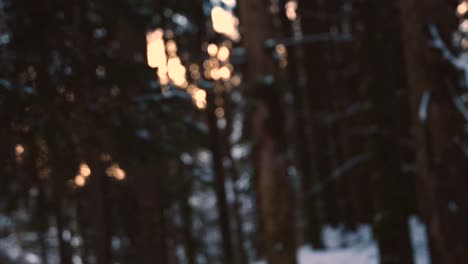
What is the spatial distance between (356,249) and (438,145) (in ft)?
26.1

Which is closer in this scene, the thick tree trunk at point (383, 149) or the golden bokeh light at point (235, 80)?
the thick tree trunk at point (383, 149)

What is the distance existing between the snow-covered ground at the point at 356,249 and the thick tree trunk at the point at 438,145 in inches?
204

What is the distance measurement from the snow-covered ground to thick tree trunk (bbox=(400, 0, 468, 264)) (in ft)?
17.0

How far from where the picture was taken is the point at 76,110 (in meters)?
6.52

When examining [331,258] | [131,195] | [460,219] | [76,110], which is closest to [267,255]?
[460,219]

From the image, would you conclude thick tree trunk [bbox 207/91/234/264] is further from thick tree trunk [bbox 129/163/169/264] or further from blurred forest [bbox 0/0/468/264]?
thick tree trunk [bbox 129/163/169/264]

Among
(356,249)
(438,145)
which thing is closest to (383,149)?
(438,145)

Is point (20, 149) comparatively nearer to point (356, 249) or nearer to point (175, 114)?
point (175, 114)

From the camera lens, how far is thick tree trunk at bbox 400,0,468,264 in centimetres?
598

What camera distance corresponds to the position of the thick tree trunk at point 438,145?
598 centimetres

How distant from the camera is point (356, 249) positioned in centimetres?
1360

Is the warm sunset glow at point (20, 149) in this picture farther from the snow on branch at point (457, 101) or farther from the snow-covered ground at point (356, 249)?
the snow-covered ground at point (356, 249)

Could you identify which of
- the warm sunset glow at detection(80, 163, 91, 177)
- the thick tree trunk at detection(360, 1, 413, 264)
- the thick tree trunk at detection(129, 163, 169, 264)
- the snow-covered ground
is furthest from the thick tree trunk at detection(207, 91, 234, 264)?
the thick tree trunk at detection(360, 1, 413, 264)

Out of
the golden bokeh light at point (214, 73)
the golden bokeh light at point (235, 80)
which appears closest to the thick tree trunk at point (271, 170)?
the golden bokeh light at point (214, 73)
